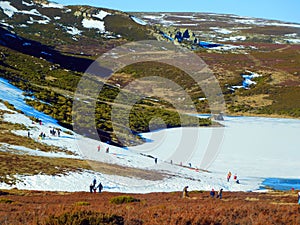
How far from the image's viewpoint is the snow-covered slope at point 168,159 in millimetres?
29923

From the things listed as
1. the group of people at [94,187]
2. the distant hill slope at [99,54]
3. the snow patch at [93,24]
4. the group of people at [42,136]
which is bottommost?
the group of people at [94,187]

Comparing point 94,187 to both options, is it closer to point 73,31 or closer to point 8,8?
point 73,31

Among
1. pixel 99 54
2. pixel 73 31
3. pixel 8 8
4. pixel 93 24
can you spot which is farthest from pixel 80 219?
pixel 8 8

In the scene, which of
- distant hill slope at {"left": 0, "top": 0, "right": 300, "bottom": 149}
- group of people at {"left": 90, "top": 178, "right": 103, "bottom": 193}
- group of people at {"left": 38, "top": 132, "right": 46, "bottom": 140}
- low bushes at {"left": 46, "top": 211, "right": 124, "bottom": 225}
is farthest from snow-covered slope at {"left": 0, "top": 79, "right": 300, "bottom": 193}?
low bushes at {"left": 46, "top": 211, "right": 124, "bottom": 225}

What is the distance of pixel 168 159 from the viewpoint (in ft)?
146

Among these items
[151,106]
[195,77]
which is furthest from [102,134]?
[195,77]

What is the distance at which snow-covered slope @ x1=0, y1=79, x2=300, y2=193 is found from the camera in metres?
29.9

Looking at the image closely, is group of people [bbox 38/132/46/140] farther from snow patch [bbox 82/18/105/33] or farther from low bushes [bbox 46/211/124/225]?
snow patch [bbox 82/18/105/33]

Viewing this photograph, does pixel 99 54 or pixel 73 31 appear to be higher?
pixel 73 31

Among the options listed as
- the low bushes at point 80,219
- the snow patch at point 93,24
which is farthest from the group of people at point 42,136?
the snow patch at point 93,24

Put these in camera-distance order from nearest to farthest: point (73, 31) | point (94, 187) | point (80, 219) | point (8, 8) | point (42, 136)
A: 1. point (80, 219)
2. point (94, 187)
3. point (42, 136)
4. point (73, 31)
5. point (8, 8)

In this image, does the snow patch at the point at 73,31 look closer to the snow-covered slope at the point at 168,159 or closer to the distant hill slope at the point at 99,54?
the distant hill slope at the point at 99,54

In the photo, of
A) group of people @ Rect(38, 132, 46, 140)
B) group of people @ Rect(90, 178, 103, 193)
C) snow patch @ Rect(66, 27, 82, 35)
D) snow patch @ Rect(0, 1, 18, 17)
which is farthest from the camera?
snow patch @ Rect(0, 1, 18, 17)

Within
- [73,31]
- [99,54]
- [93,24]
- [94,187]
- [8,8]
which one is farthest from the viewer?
[93,24]
